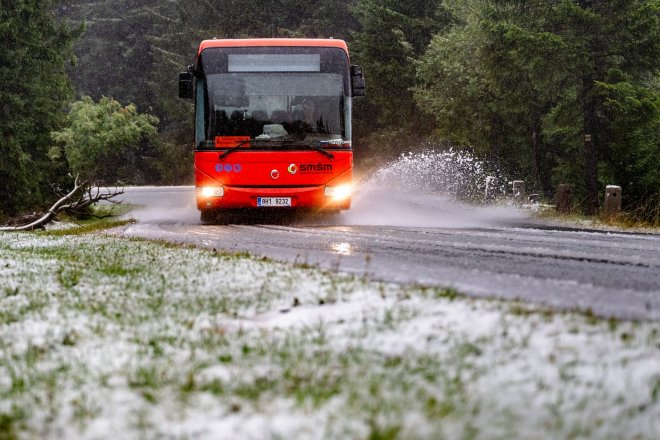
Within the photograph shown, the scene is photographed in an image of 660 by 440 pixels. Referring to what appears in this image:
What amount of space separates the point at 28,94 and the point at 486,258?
26.3 metres

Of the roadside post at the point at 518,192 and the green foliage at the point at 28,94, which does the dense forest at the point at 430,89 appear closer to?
the green foliage at the point at 28,94

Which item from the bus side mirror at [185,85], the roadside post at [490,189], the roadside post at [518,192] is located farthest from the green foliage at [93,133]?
the bus side mirror at [185,85]

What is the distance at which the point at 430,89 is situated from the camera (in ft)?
113

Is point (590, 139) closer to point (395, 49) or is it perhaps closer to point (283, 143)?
point (283, 143)

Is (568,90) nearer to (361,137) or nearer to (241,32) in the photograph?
(361,137)

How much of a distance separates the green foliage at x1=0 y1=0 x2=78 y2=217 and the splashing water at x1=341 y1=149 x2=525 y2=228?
42.3 ft

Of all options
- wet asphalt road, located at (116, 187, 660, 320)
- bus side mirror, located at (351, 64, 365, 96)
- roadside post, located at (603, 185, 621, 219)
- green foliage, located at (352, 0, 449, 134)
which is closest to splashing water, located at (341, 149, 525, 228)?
roadside post, located at (603, 185, 621, 219)

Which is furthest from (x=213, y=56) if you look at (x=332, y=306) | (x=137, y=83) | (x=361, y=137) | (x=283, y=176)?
(x=137, y=83)

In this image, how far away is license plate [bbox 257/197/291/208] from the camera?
13.8 metres

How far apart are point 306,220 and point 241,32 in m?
Result: 40.6

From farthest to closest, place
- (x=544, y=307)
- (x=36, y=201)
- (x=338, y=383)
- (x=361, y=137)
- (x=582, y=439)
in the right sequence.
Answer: (x=361, y=137) → (x=36, y=201) → (x=544, y=307) → (x=338, y=383) → (x=582, y=439)

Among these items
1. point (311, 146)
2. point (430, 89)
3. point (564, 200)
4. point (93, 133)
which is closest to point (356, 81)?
point (311, 146)

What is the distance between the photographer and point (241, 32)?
53.5m

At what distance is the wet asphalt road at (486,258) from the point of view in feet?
16.4
